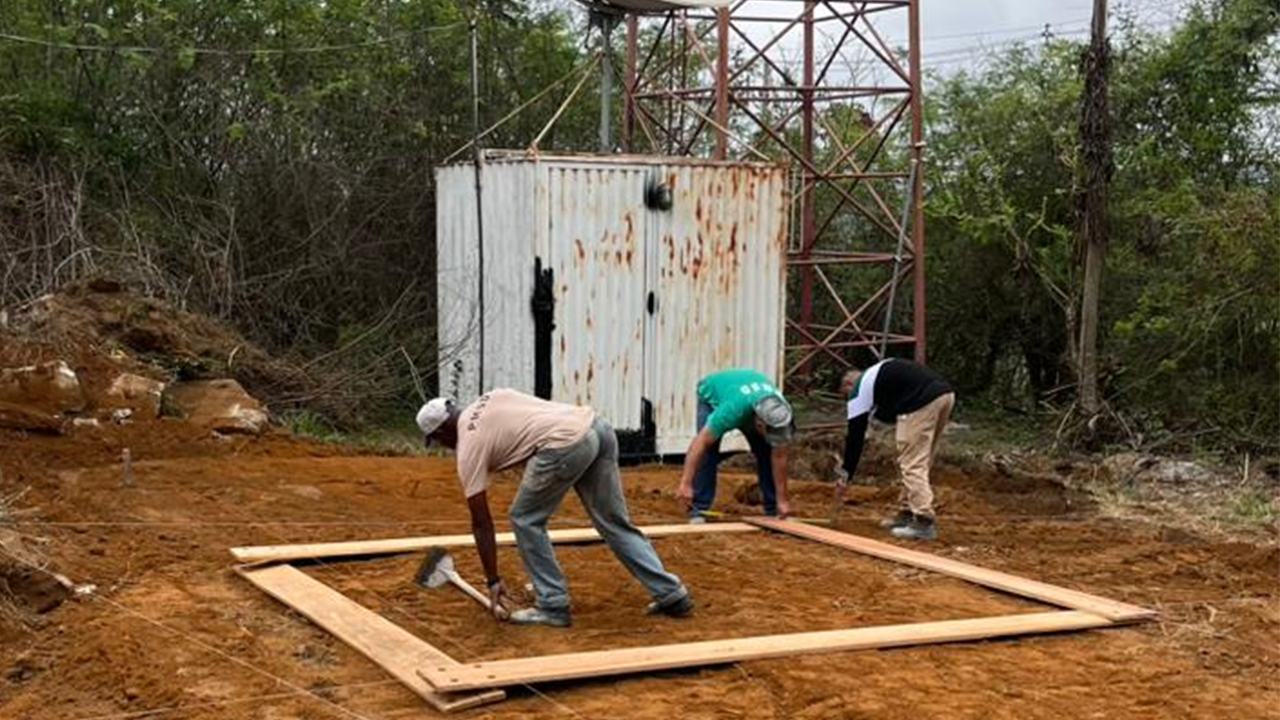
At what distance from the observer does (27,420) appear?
10219mm

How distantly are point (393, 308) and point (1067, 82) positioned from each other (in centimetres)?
810

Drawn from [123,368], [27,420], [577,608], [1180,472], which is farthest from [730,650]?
[1180,472]

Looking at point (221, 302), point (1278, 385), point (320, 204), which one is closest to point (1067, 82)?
point (1278, 385)

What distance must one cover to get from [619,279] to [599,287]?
0.21 m

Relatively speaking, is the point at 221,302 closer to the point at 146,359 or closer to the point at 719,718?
the point at 146,359

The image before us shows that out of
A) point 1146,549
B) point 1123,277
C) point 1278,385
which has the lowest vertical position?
point 1146,549

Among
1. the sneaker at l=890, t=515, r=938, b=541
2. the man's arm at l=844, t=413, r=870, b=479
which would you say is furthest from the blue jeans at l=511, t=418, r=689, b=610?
the sneaker at l=890, t=515, r=938, b=541

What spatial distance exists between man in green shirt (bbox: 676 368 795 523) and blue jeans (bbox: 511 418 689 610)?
1.89m

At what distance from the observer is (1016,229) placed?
1519 centimetres

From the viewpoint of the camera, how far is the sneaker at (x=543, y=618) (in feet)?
21.3

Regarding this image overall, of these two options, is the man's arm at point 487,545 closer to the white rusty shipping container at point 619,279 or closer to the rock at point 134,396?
the white rusty shipping container at point 619,279

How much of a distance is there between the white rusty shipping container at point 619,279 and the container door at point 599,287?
0.5 inches

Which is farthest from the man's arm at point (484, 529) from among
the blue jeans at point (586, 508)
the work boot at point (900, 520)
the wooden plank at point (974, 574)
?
the work boot at point (900, 520)

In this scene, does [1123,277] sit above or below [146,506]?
above
